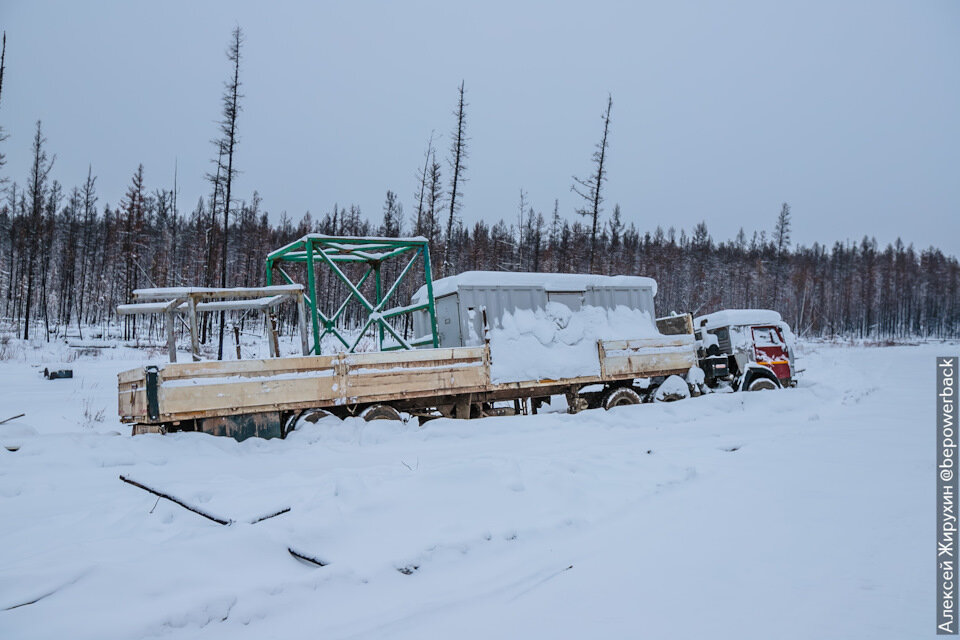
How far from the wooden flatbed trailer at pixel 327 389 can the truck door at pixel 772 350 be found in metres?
4.95

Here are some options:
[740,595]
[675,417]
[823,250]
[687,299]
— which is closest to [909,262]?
[823,250]

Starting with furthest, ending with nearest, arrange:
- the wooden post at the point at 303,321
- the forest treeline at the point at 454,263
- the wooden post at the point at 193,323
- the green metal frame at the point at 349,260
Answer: the forest treeline at the point at 454,263 < the green metal frame at the point at 349,260 < the wooden post at the point at 303,321 < the wooden post at the point at 193,323

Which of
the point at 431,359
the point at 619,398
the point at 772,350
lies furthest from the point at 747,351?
the point at 431,359

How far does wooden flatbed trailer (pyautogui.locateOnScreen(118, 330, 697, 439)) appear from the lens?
7.48 metres

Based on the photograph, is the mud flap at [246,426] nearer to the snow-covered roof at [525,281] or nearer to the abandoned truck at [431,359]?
the abandoned truck at [431,359]

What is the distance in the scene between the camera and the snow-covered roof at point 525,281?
1115 cm

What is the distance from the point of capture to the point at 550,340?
1148cm

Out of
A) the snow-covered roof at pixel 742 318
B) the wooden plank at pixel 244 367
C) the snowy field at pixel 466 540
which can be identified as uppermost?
the snow-covered roof at pixel 742 318

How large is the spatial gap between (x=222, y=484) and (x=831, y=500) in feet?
19.4

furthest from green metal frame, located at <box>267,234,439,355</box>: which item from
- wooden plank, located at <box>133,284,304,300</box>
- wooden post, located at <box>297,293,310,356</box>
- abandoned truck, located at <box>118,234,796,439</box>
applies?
wooden plank, located at <box>133,284,304,300</box>

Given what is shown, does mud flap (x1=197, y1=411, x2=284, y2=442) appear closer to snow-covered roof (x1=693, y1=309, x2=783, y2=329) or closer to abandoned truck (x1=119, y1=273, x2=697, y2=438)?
abandoned truck (x1=119, y1=273, x2=697, y2=438)

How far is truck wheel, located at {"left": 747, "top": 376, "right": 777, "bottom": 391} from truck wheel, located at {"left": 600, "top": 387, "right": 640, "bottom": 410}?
381 cm

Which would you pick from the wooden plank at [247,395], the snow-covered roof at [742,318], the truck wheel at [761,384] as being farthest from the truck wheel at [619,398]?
the wooden plank at [247,395]

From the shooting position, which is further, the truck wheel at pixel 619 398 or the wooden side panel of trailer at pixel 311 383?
the truck wheel at pixel 619 398
